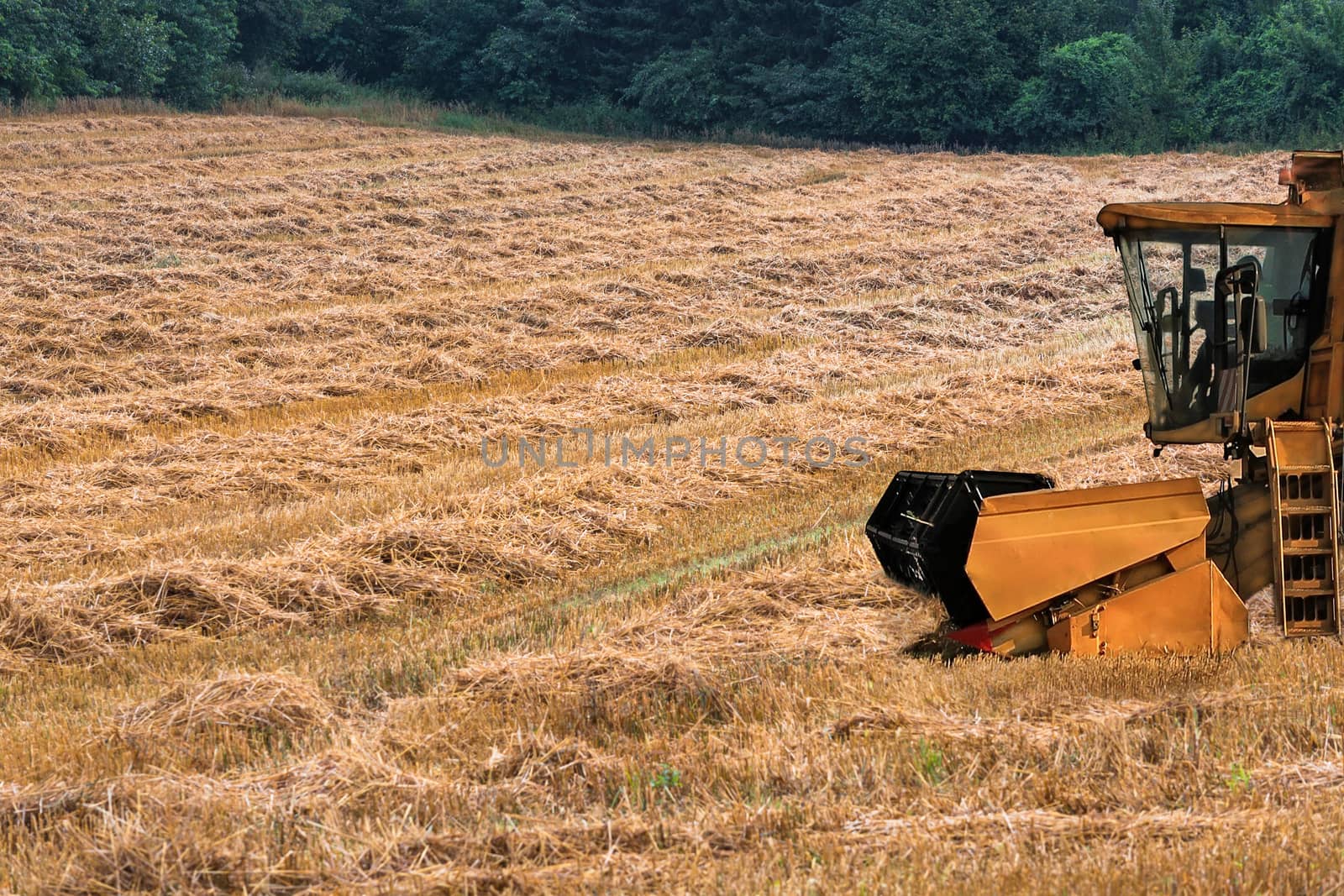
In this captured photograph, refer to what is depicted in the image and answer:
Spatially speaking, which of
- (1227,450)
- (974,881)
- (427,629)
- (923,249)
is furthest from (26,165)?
(974,881)

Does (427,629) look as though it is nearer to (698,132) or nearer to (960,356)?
(960,356)

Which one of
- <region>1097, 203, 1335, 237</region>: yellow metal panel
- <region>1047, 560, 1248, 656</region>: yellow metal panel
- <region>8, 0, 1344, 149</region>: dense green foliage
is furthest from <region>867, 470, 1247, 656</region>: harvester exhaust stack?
<region>8, 0, 1344, 149</region>: dense green foliage

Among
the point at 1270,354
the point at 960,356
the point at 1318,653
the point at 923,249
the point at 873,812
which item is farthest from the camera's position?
the point at 923,249

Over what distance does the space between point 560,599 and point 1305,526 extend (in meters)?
3.54

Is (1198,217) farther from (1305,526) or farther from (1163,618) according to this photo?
(1163,618)

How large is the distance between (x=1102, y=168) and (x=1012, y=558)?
24.2 m

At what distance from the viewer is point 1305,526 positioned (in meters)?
5.92

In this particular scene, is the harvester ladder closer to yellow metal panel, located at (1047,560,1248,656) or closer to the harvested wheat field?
the harvested wheat field

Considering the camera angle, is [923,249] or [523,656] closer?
[523,656]

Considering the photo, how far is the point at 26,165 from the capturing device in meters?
22.2

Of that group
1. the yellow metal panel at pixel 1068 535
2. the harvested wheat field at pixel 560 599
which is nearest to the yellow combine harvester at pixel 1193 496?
the yellow metal panel at pixel 1068 535

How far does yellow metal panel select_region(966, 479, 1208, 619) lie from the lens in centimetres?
555

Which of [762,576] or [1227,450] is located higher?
[1227,450]

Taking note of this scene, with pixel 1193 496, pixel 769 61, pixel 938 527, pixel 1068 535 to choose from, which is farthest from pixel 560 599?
pixel 769 61
